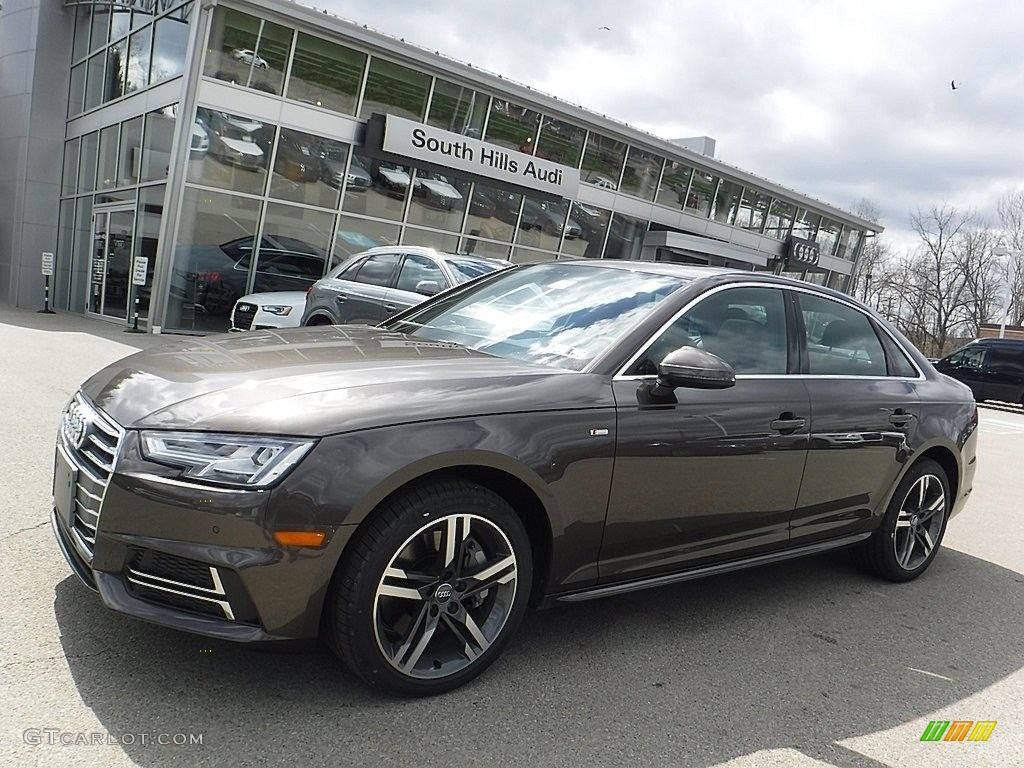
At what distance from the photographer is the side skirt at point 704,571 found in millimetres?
3043

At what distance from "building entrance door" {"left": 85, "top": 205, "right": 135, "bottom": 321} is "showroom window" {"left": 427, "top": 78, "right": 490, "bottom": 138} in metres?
6.68

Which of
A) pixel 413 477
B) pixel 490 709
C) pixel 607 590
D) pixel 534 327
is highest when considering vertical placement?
pixel 534 327

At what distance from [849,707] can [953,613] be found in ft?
5.07

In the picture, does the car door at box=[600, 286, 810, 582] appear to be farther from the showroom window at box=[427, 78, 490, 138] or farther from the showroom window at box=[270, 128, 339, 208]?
the showroom window at box=[427, 78, 490, 138]

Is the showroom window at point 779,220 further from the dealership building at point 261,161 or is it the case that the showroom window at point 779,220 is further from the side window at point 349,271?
the side window at point 349,271

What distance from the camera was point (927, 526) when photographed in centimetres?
462

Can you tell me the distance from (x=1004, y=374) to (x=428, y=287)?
1797cm

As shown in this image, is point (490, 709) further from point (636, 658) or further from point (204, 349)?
point (204, 349)

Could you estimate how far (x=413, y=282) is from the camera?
8.74 metres

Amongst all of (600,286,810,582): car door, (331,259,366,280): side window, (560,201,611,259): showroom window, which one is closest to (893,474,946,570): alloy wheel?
(600,286,810,582): car door

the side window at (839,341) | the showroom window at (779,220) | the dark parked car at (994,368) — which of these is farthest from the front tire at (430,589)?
the showroom window at (779,220)

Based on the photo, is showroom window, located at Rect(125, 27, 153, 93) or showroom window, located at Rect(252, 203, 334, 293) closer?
showroom window, located at Rect(252, 203, 334, 293)

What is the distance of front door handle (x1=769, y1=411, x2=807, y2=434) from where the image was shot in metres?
3.52

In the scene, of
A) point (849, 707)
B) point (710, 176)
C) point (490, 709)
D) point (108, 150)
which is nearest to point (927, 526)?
point (849, 707)
